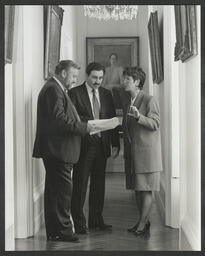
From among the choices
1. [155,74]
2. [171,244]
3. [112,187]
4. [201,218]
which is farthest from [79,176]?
[201,218]

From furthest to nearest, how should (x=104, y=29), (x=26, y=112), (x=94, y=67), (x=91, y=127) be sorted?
(x=104, y=29), (x=26, y=112), (x=94, y=67), (x=91, y=127)

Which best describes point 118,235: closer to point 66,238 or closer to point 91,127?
point 66,238

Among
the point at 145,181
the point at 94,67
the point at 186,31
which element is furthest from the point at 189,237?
the point at 94,67

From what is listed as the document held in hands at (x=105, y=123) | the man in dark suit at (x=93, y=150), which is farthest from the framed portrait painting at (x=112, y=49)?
the document held in hands at (x=105, y=123)

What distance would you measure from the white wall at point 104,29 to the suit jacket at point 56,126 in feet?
1.31

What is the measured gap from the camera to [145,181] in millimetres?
5469

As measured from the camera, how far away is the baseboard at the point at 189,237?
3.83 metres

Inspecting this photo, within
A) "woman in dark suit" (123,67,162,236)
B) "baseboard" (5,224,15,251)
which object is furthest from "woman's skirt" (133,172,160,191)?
"baseboard" (5,224,15,251)

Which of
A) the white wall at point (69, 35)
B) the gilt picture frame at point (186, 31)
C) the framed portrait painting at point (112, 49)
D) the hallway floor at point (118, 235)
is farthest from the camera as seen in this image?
the white wall at point (69, 35)

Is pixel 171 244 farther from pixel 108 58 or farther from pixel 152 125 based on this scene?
pixel 108 58

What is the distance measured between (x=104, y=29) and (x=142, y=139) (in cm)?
128

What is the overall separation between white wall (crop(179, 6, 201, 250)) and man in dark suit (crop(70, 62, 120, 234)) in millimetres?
1009

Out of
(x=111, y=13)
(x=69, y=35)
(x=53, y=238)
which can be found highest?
(x=111, y=13)

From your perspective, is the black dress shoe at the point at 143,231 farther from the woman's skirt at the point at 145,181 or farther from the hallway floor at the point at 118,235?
the woman's skirt at the point at 145,181
